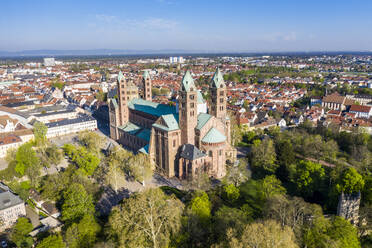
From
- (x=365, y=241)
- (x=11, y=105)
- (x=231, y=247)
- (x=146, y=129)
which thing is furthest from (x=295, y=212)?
(x=11, y=105)

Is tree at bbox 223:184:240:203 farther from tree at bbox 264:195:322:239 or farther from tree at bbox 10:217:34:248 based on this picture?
tree at bbox 10:217:34:248

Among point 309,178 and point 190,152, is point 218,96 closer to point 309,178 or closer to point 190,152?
point 190,152

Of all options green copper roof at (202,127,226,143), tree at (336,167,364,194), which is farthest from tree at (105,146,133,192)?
tree at (336,167,364,194)

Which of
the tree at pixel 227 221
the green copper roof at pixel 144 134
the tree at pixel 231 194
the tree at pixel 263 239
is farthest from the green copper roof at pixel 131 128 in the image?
the tree at pixel 263 239

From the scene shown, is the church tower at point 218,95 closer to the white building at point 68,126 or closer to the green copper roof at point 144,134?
the green copper roof at point 144,134

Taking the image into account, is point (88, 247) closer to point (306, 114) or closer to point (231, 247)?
point (231, 247)

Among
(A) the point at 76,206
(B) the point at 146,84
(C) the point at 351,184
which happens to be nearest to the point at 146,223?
(A) the point at 76,206
